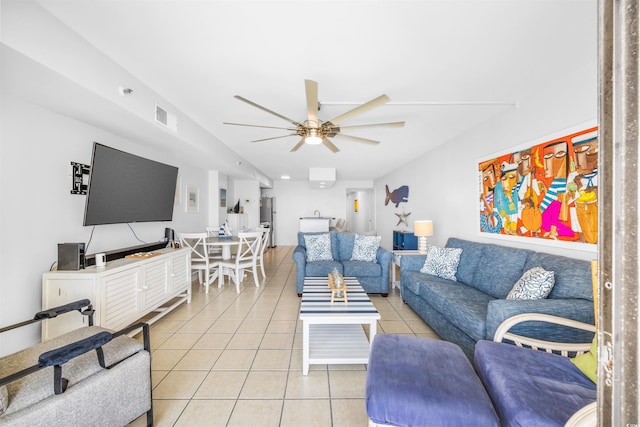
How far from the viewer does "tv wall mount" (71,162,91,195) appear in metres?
2.32

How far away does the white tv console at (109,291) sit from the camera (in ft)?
6.52

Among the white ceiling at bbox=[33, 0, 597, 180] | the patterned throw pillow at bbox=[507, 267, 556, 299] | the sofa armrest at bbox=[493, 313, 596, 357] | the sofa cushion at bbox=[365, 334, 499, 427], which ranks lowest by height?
the sofa cushion at bbox=[365, 334, 499, 427]

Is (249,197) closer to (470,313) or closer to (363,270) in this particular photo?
(363,270)

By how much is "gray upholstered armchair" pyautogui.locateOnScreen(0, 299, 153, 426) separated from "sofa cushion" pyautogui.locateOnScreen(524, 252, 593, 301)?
9.38ft

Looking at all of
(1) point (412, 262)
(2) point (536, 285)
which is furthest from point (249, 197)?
(2) point (536, 285)

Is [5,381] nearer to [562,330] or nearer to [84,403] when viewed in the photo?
[84,403]

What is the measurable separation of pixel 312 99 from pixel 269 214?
677 centimetres

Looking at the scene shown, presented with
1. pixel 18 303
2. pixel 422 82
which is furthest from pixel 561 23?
pixel 18 303

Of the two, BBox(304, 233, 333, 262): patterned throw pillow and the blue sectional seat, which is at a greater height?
BBox(304, 233, 333, 262): patterned throw pillow

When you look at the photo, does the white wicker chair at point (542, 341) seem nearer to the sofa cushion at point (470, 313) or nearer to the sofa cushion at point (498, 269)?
the sofa cushion at point (470, 313)

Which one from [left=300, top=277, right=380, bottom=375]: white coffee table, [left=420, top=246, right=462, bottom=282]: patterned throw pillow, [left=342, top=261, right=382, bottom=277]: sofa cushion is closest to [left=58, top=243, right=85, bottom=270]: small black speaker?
[left=300, top=277, right=380, bottom=375]: white coffee table

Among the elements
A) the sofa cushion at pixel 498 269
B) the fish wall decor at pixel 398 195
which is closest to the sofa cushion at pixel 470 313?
the sofa cushion at pixel 498 269

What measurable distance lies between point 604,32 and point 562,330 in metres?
1.96

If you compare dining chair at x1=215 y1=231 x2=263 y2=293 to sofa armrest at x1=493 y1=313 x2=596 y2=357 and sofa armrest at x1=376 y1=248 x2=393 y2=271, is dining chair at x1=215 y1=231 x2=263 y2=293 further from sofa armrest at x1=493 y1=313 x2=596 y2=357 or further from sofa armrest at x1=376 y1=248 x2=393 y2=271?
sofa armrest at x1=493 y1=313 x2=596 y2=357
